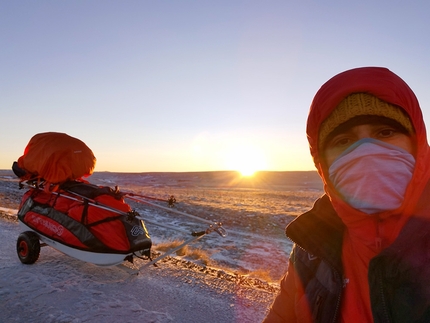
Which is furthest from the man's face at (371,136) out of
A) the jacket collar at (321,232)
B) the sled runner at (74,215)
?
the sled runner at (74,215)

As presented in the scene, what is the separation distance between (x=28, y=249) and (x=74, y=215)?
2.93 ft

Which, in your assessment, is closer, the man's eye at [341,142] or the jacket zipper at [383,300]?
the jacket zipper at [383,300]

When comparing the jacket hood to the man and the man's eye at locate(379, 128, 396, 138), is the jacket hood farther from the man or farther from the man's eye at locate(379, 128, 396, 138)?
the man's eye at locate(379, 128, 396, 138)

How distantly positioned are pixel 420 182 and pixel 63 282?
Answer: 4235mm

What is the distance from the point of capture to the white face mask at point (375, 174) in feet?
4.99

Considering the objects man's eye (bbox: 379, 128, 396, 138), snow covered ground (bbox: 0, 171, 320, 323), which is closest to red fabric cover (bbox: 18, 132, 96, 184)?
snow covered ground (bbox: 0, 171, 320, 323)

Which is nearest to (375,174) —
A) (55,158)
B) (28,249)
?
(28,249)

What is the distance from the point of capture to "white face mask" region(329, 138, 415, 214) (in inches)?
59.8

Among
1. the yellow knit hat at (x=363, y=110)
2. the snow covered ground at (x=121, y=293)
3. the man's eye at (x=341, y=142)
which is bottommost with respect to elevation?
the snow covered ground at (x=121, y=293)

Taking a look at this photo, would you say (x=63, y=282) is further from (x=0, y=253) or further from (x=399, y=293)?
(x=399, y=293)

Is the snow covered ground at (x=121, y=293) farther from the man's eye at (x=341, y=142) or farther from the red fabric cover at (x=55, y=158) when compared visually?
the man's eye at (x=341, y=142)

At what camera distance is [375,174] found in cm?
157

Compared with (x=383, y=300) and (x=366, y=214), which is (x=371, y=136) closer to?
(x=366, y=214)

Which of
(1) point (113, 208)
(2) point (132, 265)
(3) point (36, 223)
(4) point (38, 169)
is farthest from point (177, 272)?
(4) point (38, 169)
